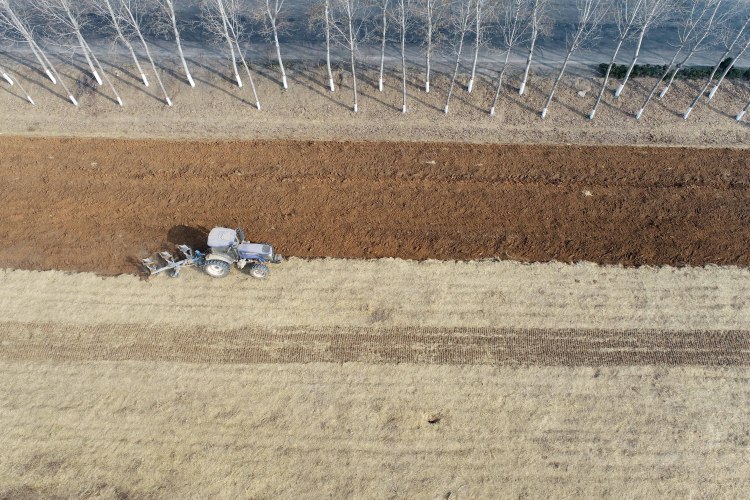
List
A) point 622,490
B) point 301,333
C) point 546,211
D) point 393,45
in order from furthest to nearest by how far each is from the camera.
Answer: point 393,45 → point 546,211 → point 301,333 → point 622,490

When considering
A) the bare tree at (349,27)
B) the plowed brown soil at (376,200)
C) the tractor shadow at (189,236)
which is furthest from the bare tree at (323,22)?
the tractor shadow at (189,236)

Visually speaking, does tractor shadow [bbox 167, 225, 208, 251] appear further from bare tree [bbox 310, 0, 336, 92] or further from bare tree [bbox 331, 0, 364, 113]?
bare tree [bbox 310, 0, 336, 92]

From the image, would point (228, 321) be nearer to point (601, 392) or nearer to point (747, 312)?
point (601, 392)

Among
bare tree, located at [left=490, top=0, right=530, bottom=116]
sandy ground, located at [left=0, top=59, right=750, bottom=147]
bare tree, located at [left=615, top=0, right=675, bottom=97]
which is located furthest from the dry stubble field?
bare tree, located at [left=490, top=0, right=530, bottom=116]

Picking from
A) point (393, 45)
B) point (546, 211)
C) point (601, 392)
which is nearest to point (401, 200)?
point (546, 211)

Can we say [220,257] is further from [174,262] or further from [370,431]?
[370,431]

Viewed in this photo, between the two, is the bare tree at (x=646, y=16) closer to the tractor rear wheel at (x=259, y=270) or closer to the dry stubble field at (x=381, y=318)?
the dry stubble field at (x=381, y=318)
